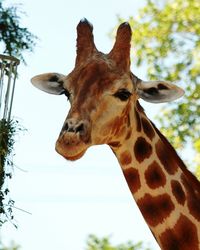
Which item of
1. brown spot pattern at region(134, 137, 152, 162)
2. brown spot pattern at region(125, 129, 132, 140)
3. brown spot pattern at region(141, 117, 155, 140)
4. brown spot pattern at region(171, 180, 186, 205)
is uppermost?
brown spot pattern at region(141, 117, 155, 140)

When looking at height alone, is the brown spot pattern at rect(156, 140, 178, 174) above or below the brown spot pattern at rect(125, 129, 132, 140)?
below

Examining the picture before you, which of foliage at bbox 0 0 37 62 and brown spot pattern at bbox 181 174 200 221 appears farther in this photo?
foliage at bbox 0 0 37 62

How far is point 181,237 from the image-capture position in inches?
221

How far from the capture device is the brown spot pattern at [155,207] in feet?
18.4

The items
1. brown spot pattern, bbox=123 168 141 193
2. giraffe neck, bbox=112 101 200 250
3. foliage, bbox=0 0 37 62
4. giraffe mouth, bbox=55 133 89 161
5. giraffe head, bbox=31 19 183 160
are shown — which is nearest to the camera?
giraffe mouth, bbox=55 133 89 161

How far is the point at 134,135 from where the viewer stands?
571 cm

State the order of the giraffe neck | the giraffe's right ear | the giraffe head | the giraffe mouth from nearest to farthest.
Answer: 1. the giraffe mouth
2. the giraffe head
3. the giraffe neck
4. the giraffe's right ear

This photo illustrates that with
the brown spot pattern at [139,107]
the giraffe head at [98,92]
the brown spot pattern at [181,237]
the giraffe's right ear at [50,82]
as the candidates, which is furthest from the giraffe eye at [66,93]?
the brown spot pattern at [181,237]

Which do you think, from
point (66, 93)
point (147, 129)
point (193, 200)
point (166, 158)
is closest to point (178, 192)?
point (193, 200)

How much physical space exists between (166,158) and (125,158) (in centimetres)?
33

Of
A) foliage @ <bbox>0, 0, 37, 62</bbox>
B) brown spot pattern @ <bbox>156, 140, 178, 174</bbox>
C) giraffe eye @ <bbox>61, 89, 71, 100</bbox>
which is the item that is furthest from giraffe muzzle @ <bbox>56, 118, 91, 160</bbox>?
foliage @ <bbox>0, 0, 37, 62</bbox>

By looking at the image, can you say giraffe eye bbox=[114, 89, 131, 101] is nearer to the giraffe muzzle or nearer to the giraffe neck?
the giraffe neck

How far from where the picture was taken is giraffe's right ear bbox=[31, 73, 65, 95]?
582 centimetres

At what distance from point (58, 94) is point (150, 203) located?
102 centimetres
